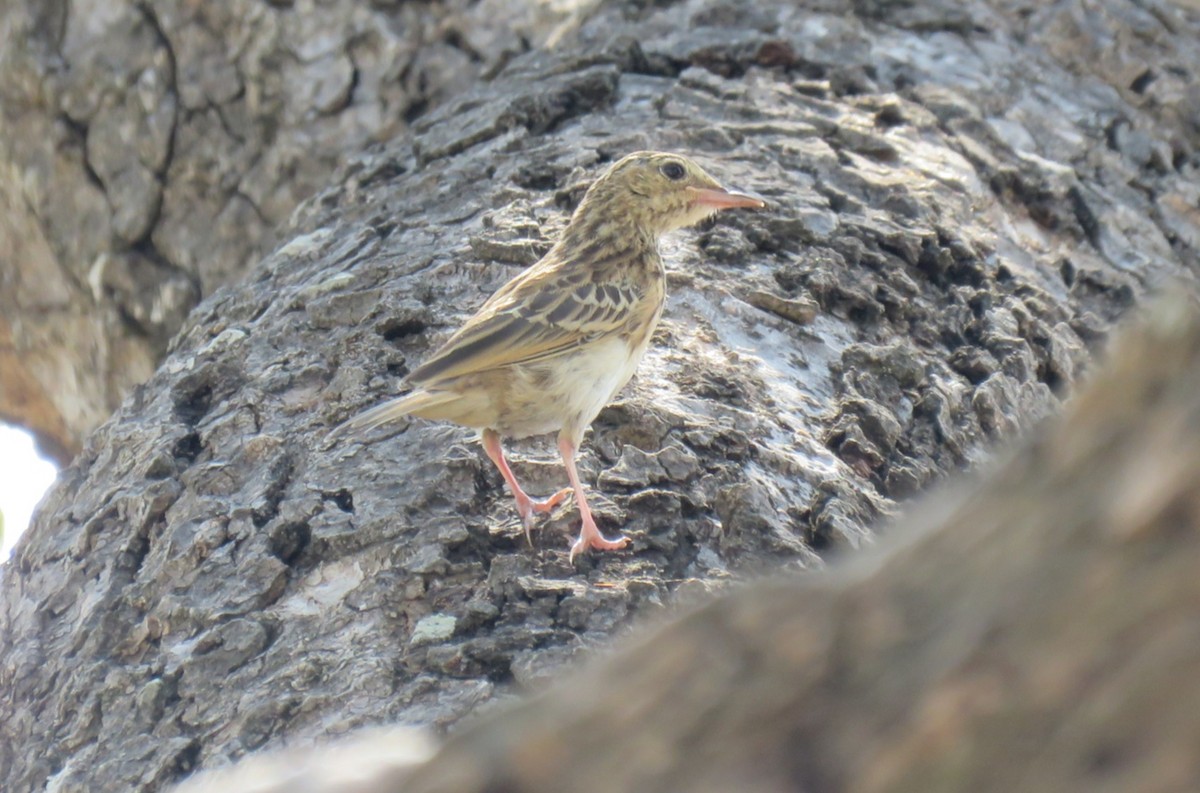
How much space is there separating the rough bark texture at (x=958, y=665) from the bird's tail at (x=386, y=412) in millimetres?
2697

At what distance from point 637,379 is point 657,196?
901 mm

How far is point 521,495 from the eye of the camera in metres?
4.18

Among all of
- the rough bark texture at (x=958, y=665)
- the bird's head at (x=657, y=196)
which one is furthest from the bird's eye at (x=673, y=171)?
the rough bark texture at (x=958, y=665)

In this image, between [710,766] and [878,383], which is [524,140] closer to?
[878,383]

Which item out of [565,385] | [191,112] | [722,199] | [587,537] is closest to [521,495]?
[587,537]

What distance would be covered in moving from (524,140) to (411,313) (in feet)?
4.88

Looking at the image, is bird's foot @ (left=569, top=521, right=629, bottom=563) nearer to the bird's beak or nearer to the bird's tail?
the bird's tail

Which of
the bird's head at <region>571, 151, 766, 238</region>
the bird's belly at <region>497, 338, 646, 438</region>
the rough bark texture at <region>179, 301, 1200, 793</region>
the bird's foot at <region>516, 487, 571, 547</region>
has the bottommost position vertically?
the bird's belly at <region>497, 338, 646, 438</region>

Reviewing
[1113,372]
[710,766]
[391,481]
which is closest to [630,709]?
[710,766]

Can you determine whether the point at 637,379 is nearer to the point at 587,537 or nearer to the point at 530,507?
the point at 530,507

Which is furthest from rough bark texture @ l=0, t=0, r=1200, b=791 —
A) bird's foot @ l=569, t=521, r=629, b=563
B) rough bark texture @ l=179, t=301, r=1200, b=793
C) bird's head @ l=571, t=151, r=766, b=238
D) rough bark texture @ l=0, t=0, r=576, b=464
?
rough bark texture @ l=179, t=301, r=1200, b=793

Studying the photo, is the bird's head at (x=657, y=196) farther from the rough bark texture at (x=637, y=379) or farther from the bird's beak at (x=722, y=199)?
the rough bark texture at (x=637, y=379)

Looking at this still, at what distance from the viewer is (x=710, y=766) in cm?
135

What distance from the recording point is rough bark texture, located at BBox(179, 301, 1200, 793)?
1.21 metres
